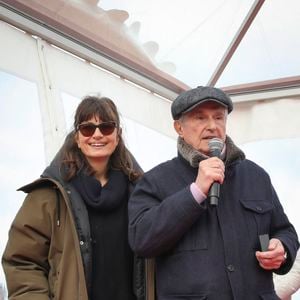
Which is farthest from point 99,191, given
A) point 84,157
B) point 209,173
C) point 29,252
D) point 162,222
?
point 209,173

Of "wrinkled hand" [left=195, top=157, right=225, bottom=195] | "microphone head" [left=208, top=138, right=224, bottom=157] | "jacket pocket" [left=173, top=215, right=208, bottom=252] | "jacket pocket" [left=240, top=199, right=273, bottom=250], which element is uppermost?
"microphone head" [left=208, top=138, right=224, bottom=157]

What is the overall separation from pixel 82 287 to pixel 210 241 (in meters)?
0.46

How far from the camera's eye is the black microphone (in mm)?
1378

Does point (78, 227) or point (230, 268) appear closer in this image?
point (230, 268)

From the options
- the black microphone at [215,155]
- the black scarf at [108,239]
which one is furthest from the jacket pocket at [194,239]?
the black scarf at [108,239]

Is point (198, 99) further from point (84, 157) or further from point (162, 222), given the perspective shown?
point (84, 157)

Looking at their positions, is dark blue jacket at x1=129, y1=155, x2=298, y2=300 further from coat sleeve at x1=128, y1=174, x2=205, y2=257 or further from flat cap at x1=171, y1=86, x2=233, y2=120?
flat cap at x1=171, y1=86, x2=233, y2=120

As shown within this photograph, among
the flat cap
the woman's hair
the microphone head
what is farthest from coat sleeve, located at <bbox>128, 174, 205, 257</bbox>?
the woman's hair

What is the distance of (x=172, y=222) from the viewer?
140 cm

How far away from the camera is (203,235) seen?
1.47 meters

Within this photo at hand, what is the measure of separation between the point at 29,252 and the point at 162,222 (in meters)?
0.52

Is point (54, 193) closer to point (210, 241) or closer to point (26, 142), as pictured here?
point (210, 241)

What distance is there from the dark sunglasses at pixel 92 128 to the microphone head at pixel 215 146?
0.47 m

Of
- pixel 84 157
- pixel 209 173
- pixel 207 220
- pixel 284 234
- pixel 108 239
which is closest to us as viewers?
pixel 209 173
